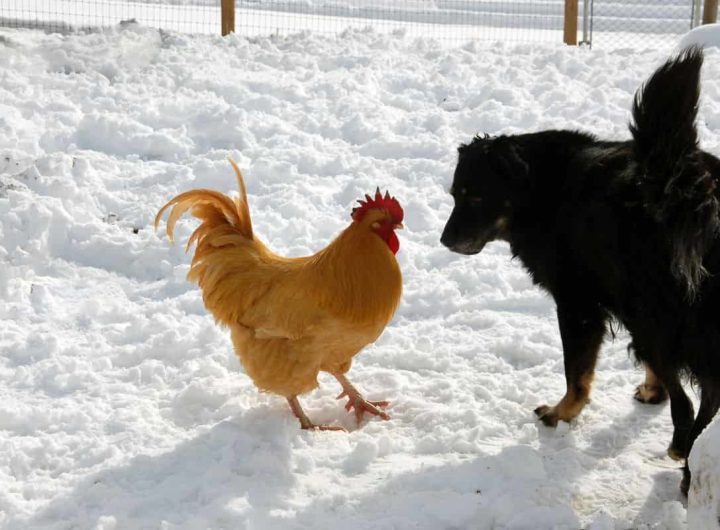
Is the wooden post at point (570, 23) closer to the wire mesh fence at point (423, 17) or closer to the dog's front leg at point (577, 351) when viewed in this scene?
the wire mesh fence at point (423, 17)

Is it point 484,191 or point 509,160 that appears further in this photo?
point 484,191

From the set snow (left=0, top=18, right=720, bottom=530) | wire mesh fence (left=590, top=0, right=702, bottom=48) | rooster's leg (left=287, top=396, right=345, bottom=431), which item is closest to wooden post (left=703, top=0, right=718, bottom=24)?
wire mesh fence (left=590, top=0, right=702, bottom=48)

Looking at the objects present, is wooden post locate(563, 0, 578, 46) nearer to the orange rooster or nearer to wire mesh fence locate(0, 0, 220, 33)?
wire mesh fence locate(0, 0, 220, 33)

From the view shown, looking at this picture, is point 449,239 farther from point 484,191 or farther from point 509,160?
point 509,160

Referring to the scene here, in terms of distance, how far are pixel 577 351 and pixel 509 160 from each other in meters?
1.10

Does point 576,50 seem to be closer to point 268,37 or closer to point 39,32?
point 268,37

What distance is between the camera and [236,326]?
4.80 metres

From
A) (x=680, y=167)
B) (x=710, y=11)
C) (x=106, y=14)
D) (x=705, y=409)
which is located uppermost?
(x=710, y=11)

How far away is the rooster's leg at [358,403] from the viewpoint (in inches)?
191

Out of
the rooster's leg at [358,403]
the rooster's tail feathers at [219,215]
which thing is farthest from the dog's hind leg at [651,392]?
the rooster's tail feathers at [219,215]

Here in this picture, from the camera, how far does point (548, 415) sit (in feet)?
15.5

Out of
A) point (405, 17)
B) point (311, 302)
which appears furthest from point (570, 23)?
point (311, 302)

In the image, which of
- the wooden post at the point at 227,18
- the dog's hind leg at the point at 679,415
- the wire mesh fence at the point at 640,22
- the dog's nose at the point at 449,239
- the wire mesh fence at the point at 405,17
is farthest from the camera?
the wire mesh fence at the point at 640,22

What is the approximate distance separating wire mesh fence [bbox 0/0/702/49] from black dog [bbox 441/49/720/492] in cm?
788
